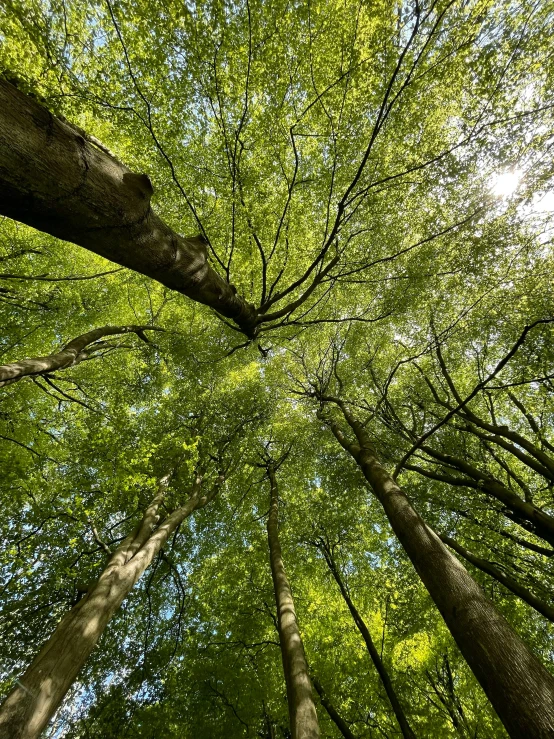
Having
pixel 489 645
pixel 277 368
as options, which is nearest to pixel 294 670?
pixel 489 645

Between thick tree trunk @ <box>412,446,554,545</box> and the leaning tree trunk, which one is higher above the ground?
thick tree trunk @ <box>412,446,554,545</box>

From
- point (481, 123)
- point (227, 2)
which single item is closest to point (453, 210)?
point (481, 123)

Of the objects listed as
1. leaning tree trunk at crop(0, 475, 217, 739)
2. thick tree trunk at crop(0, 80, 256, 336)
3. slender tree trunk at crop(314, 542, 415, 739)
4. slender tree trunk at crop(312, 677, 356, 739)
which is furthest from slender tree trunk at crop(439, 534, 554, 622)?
thick tree trunk at crop(0, 80, 256, 336)

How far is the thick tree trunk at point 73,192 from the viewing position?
1502 mm

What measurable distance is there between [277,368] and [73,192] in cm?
962

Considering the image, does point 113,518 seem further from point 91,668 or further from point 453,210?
point 453,210

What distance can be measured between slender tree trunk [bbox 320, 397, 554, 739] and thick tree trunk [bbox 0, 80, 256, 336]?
358 centimetres

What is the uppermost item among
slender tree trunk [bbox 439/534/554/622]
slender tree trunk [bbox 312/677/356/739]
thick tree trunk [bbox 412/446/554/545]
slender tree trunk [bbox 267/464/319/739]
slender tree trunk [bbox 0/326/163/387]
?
slender tree trunk [bbox 0/326/163/387]

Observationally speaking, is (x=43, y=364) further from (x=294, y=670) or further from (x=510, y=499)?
(x=510, y=499)

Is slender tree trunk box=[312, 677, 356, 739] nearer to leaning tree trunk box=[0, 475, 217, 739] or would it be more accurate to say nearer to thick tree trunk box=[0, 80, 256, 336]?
leaning tree trunk box=[0, 475, 217, 739]

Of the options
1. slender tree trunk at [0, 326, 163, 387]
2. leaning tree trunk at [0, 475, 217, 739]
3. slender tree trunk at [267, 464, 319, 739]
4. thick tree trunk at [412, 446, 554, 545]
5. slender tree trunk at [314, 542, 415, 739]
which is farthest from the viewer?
slender tree trunk at [314, 542, 415, 739]

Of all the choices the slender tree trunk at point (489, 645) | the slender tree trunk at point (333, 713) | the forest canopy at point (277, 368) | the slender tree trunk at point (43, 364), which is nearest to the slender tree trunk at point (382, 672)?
the forest canopy at point (277, 368)

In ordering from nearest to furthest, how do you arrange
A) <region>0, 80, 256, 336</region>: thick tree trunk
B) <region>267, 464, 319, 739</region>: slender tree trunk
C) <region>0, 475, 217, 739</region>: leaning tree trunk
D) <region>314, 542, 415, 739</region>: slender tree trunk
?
<region>0, 80, 256, 336</region>: thick tree trunk
<region>0, 475, 217, 739</region>: leaning tree trunk
<region>267, 464, 319, 739</region>: slender tree trunk
<region>314, 542, 415, 739</region>: slender tree trunk

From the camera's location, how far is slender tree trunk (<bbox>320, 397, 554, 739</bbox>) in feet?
6.32
